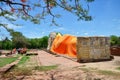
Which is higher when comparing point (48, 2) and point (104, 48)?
point (48, 2)

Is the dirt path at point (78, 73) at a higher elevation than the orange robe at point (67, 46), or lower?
lower

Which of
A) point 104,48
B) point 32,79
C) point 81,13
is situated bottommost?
point 32,79

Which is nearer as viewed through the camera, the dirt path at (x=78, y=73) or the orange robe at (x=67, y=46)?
the dirt path at (x=78, y=73)

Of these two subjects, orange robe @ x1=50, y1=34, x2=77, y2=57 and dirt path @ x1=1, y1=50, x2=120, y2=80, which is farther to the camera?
orange robe @ x1=50, y1=34, x2=77, y2=57

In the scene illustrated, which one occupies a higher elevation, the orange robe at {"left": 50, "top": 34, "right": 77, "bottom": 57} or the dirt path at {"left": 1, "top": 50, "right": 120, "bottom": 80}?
the orange robe at {"left": 50, "top": 34, "right": 77, "bottom": 57}

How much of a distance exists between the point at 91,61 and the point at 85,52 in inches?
29.3

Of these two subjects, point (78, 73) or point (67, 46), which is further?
point (67, 46)

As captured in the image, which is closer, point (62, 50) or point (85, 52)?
point (85, 52)

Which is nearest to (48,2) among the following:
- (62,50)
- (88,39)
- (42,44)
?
(88,39)

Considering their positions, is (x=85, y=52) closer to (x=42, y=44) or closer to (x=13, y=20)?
(x=13, y=20)

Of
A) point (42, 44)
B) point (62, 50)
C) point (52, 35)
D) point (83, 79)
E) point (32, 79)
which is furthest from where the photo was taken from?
point (42, 44)

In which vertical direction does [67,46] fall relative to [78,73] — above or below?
above

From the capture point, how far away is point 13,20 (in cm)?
1537

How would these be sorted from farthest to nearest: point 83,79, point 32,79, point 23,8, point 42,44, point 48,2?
point 42,44
point 23,8
point 48,2
point 32,79
point 83,79
